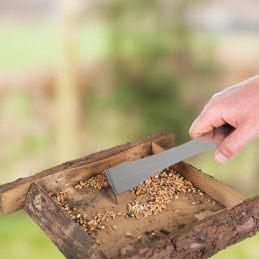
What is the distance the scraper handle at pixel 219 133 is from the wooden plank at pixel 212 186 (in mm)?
211

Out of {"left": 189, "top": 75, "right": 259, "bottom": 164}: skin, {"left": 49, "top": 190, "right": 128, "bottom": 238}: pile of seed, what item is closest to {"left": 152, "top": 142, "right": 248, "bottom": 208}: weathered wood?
{"left": 189, "top": 75, "right": 259, "bottom": 164}: skin

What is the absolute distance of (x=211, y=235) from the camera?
182cm

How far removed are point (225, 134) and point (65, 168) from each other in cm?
81

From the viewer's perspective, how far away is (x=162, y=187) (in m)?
2.21

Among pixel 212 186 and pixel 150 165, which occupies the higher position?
pixel 150 165

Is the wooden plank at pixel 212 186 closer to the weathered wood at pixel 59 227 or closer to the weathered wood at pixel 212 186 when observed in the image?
the weathered wood at pixel 212 186

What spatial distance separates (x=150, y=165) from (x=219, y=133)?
37cm

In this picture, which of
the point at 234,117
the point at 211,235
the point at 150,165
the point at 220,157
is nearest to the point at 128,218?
the point at 150,165

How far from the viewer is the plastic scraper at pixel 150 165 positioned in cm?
200

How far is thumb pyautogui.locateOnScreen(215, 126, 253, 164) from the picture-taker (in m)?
1.91

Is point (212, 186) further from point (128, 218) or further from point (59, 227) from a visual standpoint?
point (59, 227)

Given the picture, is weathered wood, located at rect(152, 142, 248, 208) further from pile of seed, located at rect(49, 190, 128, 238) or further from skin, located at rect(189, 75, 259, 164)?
pile of seed, located at rect(49, 190, 128, 238)

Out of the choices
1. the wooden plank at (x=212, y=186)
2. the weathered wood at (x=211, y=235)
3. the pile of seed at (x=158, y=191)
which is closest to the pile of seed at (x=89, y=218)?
the pile of seed at (x=158, y=191)

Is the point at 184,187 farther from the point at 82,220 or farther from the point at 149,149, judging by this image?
the point at 82,220
